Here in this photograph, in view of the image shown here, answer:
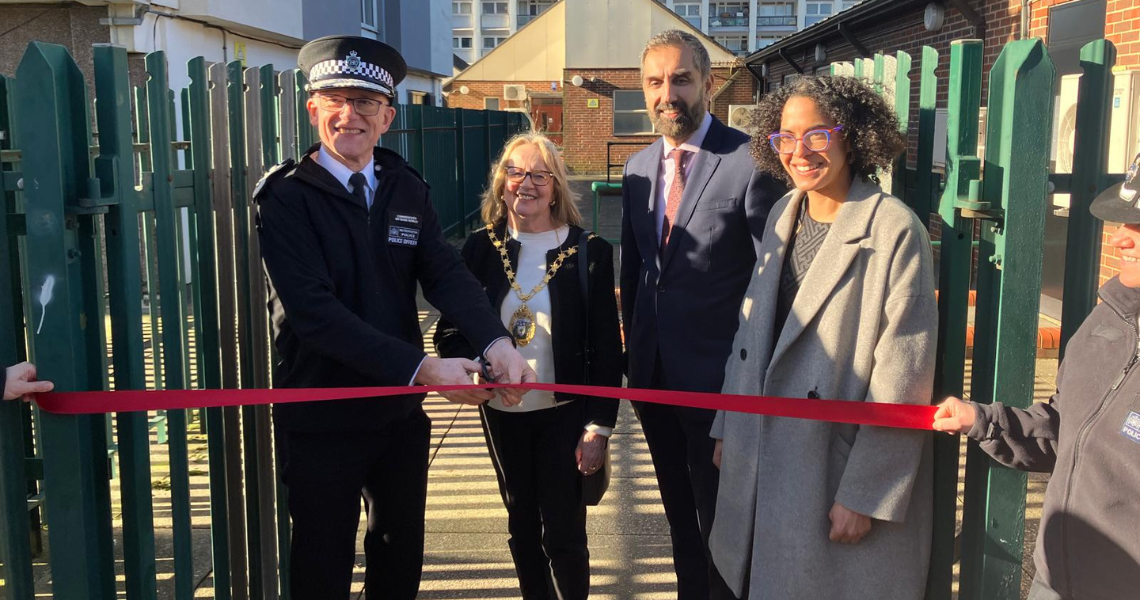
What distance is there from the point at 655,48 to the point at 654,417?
1.25m

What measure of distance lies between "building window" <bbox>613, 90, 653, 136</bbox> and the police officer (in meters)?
29.8

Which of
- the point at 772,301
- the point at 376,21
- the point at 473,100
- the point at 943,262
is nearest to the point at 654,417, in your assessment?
the point at 772,301

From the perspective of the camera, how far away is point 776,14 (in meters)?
81.4

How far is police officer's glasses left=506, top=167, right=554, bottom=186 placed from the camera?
3.25m

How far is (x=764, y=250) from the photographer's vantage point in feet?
8.64

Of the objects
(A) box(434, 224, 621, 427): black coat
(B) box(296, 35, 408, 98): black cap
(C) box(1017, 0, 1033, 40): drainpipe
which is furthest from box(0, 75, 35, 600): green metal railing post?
(C) box(1017, 0, 1033, 40): drainpipe

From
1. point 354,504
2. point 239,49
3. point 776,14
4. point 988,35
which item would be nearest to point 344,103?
point 354,504

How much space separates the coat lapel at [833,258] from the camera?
2.33 metres

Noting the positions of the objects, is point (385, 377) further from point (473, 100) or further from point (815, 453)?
point (473, 100)

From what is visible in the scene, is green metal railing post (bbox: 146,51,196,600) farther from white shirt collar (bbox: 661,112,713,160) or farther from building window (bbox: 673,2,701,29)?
building window (bbox: 673,2,701,29)

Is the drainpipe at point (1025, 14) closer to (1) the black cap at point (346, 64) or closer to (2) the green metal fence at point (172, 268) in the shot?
(2) the green metal fence at point (172, 268)

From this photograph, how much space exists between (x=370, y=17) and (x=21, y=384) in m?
19.7

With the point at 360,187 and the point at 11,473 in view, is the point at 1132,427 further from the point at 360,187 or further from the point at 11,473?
the point at 11,473

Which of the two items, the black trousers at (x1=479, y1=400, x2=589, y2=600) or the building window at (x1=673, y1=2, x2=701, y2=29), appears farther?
the building window at (x1=673, y1=2, x2=701, y2=29)
